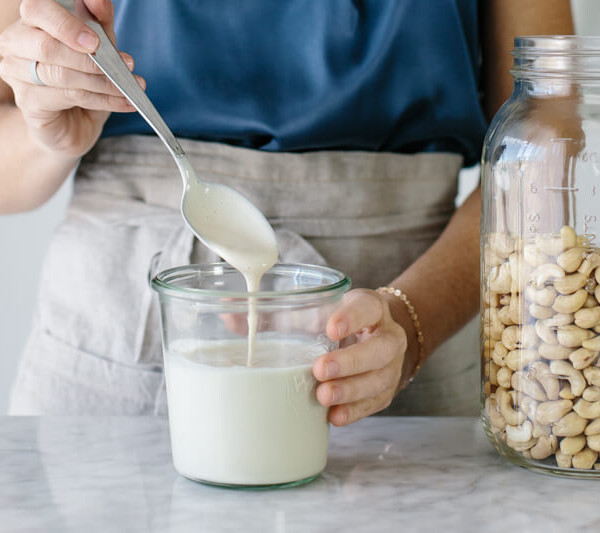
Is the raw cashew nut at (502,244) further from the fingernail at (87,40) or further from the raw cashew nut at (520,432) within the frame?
the fingernail at (87,40)

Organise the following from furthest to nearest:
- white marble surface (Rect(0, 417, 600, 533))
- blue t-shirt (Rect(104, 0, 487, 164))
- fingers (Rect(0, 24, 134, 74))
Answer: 1. blue t-shirt (Rect(104, 0, 487, 164))
2. fingers (Rect(0, 24, 134, 74))
3. white marble surface (Rect(0, 417, 600, 533))

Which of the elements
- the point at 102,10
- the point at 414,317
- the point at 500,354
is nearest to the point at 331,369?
the point at 500,354

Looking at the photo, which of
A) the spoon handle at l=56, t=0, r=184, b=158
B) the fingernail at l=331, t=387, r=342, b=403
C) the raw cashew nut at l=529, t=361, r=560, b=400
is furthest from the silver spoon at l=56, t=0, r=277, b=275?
the raw cashew nut at l=529, t=361, r=560, b=400

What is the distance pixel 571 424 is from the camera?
660mm

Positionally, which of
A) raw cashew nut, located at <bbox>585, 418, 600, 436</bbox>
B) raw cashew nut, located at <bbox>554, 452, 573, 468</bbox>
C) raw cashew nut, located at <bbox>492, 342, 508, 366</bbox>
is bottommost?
raw cashew nut, located at <bbox>554, 452, 573, 468</bbox>

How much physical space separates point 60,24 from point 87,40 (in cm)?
3

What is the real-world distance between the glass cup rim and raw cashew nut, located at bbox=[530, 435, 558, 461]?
175 millimetres

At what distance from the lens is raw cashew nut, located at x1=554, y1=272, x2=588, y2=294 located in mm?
650

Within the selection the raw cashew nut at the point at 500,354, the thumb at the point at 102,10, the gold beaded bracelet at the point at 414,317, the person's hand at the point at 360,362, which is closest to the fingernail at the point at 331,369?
the person's hand at the point at 360,362

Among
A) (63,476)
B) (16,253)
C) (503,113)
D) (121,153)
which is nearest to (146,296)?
(121,153)

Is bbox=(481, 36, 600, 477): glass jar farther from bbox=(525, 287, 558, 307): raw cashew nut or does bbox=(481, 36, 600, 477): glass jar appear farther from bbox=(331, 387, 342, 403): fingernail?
bbox=(331, 387, 342, 403): fingernail

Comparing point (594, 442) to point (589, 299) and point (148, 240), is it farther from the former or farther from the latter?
point (148, 240)

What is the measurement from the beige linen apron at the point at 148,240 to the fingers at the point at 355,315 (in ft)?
0.96

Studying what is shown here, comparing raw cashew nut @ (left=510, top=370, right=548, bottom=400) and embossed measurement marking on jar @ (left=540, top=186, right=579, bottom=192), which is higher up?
embossed measurement marking on jar @ (left=540, top=186, right=579, bottom=192)
